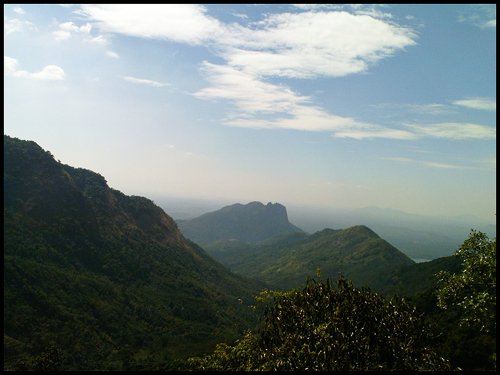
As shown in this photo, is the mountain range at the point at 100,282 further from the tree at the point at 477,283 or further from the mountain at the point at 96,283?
the tree at the point at 477,283

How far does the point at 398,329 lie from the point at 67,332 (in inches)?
3019

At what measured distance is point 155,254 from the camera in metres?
146

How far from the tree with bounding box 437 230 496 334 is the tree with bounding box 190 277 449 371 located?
3187mm

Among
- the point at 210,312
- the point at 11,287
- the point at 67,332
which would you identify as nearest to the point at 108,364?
the point at 67,332

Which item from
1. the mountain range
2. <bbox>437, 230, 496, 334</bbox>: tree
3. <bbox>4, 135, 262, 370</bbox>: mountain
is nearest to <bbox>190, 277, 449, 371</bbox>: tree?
<bbox>437, 230, 496, 334</bbox>: tree

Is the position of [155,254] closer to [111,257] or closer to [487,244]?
[111,257]

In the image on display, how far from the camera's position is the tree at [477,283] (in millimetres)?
22969

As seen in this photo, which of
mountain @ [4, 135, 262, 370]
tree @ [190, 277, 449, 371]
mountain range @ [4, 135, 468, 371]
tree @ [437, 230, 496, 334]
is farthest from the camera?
mountain range @ [4, 135, 468, 371]

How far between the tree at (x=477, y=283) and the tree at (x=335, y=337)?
3.19 m

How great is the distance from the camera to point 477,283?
24.4m

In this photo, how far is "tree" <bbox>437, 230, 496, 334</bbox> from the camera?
2297cm

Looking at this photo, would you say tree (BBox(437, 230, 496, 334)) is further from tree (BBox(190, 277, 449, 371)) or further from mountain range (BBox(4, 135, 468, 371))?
mountain range (BBox(4, 135, 468, 371))

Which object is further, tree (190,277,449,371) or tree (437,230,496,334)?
tree (437,230,496,334)

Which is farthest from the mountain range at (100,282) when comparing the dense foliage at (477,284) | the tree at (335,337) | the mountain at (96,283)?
the tree at (335,337)
